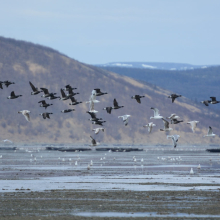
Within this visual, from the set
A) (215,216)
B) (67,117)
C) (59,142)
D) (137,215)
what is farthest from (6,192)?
(67,117)

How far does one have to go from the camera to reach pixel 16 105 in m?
173

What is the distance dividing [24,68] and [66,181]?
6074 inches

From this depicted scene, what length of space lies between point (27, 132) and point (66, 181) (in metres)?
126

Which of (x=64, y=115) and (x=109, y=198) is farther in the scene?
(x=64, y=115)

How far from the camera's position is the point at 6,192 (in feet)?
106

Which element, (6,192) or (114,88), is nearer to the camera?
(6,192)

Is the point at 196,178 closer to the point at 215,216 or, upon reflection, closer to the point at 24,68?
the point at 215,216

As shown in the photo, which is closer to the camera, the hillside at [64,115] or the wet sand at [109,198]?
the wet sand at [109,198]

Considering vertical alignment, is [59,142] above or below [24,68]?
below

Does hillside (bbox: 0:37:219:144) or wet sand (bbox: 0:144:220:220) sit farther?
hillside (bbox: 0:37:219:144)

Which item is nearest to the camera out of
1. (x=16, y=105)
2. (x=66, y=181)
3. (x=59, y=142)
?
(x=66, y=181)

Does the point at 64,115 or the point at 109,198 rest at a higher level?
the point at 109,198

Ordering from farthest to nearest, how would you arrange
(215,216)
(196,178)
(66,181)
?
(196,178)
(66,181)
(215,216)

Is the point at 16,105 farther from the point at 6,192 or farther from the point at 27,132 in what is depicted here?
the point at 6,192
